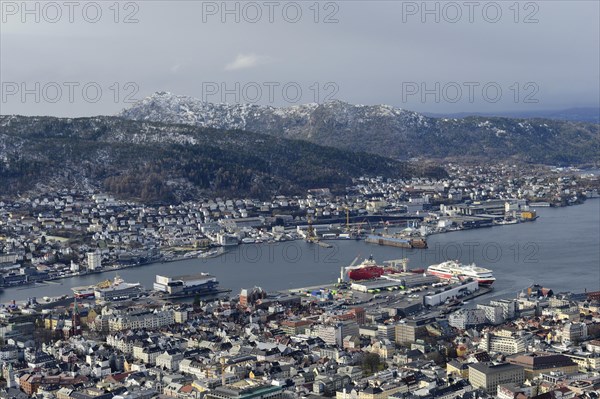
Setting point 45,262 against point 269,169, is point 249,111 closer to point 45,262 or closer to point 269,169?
point 269,169

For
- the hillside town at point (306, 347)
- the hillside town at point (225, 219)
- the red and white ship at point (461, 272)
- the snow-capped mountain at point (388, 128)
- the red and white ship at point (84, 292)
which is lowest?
the hillside town at point (306, 347)

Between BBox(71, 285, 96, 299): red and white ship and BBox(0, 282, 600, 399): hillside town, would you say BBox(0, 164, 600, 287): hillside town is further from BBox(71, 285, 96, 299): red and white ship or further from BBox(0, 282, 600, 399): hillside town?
BBox(0, 282, 600, 399): hillside town

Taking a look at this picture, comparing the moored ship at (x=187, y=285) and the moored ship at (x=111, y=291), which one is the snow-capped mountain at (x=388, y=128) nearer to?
the moored ship at (x=187, y=285)

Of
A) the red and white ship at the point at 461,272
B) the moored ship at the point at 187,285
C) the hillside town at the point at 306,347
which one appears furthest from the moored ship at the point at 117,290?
the red and white ship at the point at 461,272

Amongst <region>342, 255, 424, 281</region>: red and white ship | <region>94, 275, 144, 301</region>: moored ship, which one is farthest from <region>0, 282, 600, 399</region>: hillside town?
<region>342, 255, 424, 281</region>: red and white ship

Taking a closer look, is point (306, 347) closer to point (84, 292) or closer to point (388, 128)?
point (84, 292)

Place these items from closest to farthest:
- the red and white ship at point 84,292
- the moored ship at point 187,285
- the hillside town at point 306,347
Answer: the hillside town at point 306,347
the red and white ship at point 84,292
the moored ship at point 187,285

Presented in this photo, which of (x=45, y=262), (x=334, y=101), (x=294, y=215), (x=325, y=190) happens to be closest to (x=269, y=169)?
(x=325, y=190)
